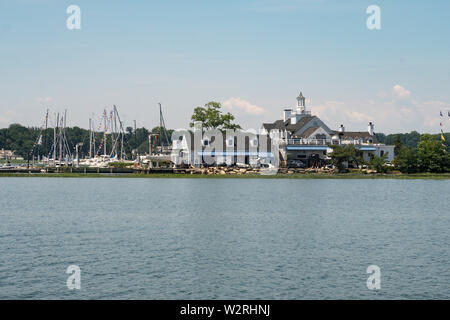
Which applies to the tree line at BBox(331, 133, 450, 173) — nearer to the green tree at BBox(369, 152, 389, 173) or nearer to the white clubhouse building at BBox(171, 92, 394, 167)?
the green tree at BBox(369, 152, 389, 173)

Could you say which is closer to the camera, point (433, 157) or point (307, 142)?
point (433, 157)

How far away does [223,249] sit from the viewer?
102 feet

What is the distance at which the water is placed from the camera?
73.7 ft

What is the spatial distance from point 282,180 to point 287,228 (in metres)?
62.4

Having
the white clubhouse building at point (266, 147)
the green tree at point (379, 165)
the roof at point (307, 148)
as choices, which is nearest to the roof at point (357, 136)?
the white clubhouse building at point (266, 147)

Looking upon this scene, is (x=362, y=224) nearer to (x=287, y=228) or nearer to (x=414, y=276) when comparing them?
(x=287, y=228)

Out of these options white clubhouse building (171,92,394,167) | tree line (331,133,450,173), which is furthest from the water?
white clubhouse building (171,92,394,167)

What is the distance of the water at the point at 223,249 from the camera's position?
22453mm

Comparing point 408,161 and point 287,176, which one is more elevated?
point 408,161

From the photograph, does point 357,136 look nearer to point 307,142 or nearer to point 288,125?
point 288,125

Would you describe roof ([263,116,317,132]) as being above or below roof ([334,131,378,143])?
above

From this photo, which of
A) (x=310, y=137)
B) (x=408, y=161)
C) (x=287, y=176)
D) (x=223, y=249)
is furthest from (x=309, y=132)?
(x=223, y=249)

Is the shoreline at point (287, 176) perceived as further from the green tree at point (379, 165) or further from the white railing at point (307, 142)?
the white railing at point (307, 142)

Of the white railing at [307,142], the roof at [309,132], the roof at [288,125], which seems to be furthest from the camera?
the roof at [288,125]
